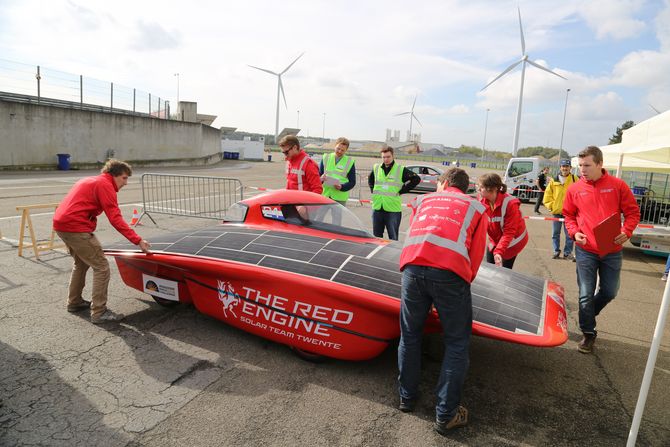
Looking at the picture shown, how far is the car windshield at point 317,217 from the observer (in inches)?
172

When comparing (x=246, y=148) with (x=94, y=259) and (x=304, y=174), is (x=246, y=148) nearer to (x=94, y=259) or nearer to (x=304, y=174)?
(x=304, y=174)

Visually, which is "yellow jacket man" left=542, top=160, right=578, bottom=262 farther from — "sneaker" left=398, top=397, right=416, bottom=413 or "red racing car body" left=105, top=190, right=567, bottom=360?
"sneaker" left=398, top=397, right=416, bottom=413

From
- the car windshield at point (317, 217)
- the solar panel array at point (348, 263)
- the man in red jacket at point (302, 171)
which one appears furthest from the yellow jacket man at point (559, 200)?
the car windshield at point (317, 217)

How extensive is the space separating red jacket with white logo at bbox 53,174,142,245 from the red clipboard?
4.16m

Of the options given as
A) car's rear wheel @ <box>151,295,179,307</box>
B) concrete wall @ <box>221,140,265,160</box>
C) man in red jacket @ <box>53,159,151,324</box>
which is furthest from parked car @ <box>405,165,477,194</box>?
concrete wall @ <box>221,140,265,160</box>

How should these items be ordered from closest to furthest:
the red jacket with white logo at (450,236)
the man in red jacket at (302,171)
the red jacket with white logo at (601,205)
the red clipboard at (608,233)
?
the red jacket with white logo at (450,236) → the red clipboard at (608,233) → the red jacket with white logo at (601,205) → the man in red jacket at (302,171)

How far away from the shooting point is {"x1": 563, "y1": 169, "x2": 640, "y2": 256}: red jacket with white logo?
3877 millimetres

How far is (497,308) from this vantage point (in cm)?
321

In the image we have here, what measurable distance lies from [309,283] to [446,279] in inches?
42.7

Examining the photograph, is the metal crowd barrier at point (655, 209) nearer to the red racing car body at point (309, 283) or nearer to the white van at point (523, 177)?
the red racing car body at point (309, 283)

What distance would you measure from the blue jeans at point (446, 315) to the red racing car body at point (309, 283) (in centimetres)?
26

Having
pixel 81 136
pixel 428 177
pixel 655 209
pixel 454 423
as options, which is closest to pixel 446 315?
pixel 454 423

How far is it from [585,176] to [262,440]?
3585 mm

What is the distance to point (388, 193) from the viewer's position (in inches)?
239
